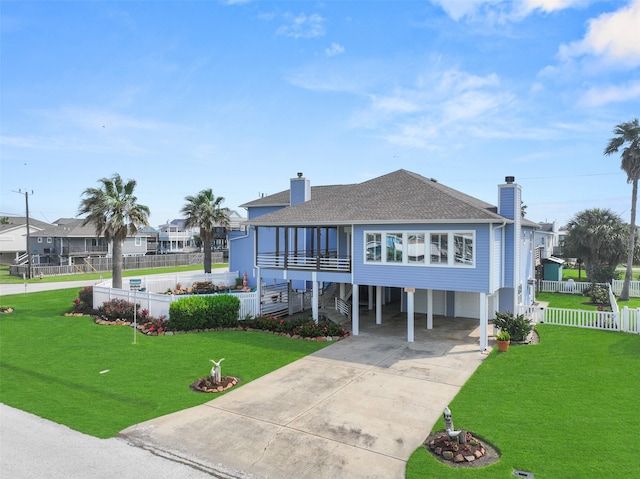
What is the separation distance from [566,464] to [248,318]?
1590 centimetres

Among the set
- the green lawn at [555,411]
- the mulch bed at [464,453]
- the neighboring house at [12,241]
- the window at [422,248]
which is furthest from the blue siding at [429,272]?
the neighboring house at [12,241]

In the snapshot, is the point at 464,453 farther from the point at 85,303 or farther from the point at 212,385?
the point at 85,303

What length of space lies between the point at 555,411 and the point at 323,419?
6.19 metres

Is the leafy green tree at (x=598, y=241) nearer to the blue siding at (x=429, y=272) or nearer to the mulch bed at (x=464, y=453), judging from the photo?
the blue siding at (x=429, y=272)

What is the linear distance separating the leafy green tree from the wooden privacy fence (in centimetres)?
1767

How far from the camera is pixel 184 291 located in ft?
95.2

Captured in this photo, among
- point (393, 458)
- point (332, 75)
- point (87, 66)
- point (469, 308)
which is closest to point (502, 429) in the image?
point (393, 458)

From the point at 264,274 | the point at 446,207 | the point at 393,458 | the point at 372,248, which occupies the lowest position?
the point at 393,458

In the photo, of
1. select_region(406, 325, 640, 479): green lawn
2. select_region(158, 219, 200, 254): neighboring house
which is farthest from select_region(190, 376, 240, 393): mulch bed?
select_region(158, 219, 200, 254): neighboring house

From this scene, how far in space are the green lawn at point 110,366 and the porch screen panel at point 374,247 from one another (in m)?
4.81

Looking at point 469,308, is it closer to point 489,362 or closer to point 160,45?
point 489,362

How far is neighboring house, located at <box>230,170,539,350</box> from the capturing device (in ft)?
55.3

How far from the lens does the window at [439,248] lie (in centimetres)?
1734

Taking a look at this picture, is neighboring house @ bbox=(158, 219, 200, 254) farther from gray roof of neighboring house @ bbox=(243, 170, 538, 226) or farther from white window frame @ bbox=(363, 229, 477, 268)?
white window frame @ bbox=(363, 229, 477, 268)
